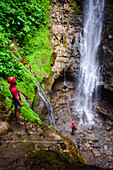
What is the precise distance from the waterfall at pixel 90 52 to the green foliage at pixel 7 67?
332 inches

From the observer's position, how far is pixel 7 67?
4.63 metres

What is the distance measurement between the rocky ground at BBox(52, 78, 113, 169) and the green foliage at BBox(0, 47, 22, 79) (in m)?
6.29

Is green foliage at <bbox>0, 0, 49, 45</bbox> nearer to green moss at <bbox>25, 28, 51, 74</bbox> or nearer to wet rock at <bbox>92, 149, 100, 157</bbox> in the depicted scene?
green moss at <bbox>25, 28, 51, 74</bbox>

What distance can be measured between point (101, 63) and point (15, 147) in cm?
1153

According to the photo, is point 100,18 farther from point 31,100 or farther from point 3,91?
point 3,91

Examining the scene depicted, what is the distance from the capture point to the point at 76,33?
1132 centimetres

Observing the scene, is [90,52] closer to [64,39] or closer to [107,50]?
[107,50]

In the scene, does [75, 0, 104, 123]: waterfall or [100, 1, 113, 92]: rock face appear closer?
[100, 1, 113, 92]: rock face

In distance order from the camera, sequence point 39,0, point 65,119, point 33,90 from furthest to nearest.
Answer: point 65,119 → point 39,0 → point 33,90

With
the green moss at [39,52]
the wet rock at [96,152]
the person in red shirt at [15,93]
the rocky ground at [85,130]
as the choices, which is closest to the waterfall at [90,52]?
the rocky ground at [85,130]

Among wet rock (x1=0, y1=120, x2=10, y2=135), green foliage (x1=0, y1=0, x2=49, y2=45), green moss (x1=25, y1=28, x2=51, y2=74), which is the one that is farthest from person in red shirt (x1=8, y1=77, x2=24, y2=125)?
green foliage (x1=0, y1=0, x2=49, y2=45)

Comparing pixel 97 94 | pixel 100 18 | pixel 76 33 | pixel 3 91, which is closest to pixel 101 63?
pixel 97 94

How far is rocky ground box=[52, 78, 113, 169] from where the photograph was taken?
7316 mm

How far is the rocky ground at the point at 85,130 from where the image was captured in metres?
7.32
